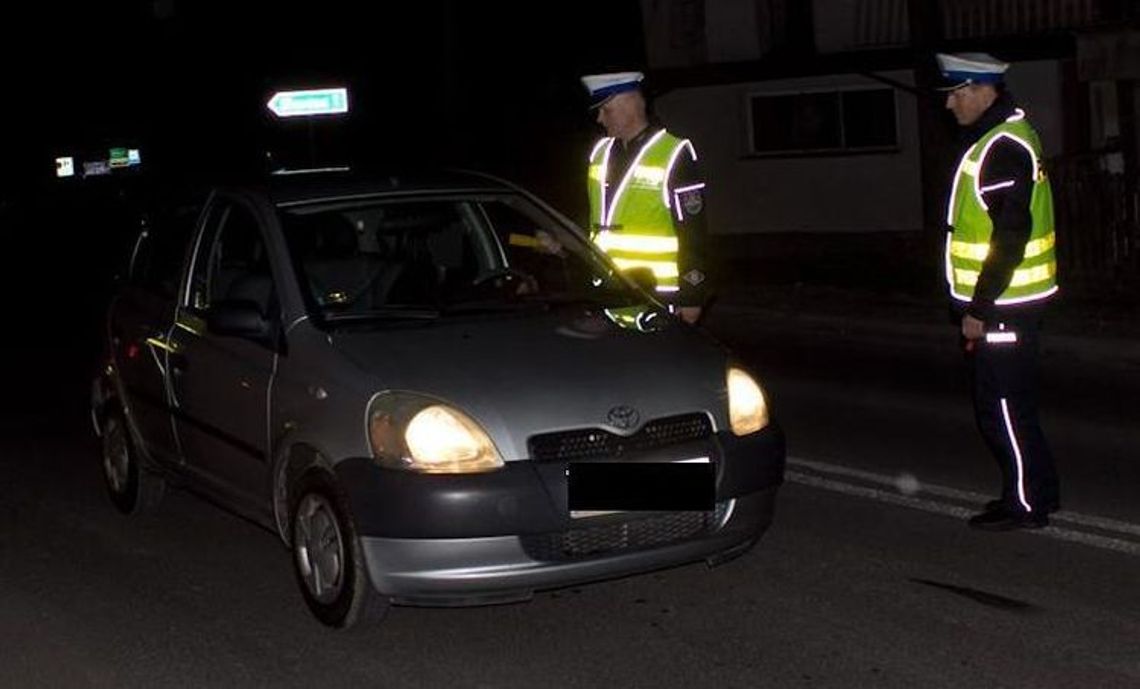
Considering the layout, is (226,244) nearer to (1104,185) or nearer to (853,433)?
(853,433)

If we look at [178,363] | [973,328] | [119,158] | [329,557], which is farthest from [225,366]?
[119,158]

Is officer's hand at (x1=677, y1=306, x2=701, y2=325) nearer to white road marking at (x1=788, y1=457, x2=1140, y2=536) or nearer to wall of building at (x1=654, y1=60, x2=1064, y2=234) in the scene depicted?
white road marking at (x1=788, y1=457, x2=1140, y2=536)

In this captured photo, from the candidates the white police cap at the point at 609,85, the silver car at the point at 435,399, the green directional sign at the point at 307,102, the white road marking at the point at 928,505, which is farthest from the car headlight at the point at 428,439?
the green directional sign at the point at 307,102

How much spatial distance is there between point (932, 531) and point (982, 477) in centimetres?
105

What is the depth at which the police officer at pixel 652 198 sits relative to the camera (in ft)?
25.0

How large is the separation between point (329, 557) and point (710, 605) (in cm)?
133

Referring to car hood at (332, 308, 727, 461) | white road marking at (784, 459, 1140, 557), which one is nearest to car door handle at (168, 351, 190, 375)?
car hood at (332, 308, 727, 461)

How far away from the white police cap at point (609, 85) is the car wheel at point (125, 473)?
8.49 ft

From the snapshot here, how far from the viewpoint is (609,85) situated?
766 centimetres

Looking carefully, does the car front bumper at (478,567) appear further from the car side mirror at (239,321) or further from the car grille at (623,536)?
the car side mirror at (239,321)

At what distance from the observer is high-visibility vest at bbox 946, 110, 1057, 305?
6.33 m

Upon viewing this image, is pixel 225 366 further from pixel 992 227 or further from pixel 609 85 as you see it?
pixel 992 227

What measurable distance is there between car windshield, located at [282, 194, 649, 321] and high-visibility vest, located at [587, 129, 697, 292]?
55cm

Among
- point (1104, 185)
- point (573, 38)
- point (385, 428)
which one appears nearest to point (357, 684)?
point (385, 428)
